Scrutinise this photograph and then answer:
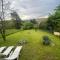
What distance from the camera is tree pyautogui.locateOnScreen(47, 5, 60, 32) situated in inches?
458

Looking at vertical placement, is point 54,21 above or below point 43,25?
above

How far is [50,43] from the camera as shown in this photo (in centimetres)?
823

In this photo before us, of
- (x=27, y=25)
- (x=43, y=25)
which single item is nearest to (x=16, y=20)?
(x=27, y=25)

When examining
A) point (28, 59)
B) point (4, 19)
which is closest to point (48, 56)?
point (28, 59)

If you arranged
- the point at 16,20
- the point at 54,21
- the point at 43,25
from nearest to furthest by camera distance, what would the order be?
1. the point at 54,21
2. the point at 16,20
3. the point at 43,25

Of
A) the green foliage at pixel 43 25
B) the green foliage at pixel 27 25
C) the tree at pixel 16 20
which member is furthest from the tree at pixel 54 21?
the tree at pixel 16 20

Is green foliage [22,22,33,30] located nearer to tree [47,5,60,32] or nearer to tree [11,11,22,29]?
tree [11,11,22,29]

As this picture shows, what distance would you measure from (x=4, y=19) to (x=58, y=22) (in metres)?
3.60

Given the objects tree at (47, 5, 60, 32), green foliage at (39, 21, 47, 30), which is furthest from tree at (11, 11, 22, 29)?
tree at (47, 5, 60, 32)

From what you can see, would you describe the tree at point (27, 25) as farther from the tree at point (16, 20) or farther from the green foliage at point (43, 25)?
the green foliage at point (43, 25)

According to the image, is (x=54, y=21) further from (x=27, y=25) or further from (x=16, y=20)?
(x=16, y=20)

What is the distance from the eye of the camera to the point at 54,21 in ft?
38.9

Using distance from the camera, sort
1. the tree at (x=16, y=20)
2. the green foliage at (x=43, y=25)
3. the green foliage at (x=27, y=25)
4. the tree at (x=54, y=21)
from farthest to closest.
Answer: the green foliage at (x=43, y=25) → the green foliage at (x=27, y=25) → the tree at (x=54, y=21) → the tree at (x=16, y=20)

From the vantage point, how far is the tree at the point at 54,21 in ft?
38.1
